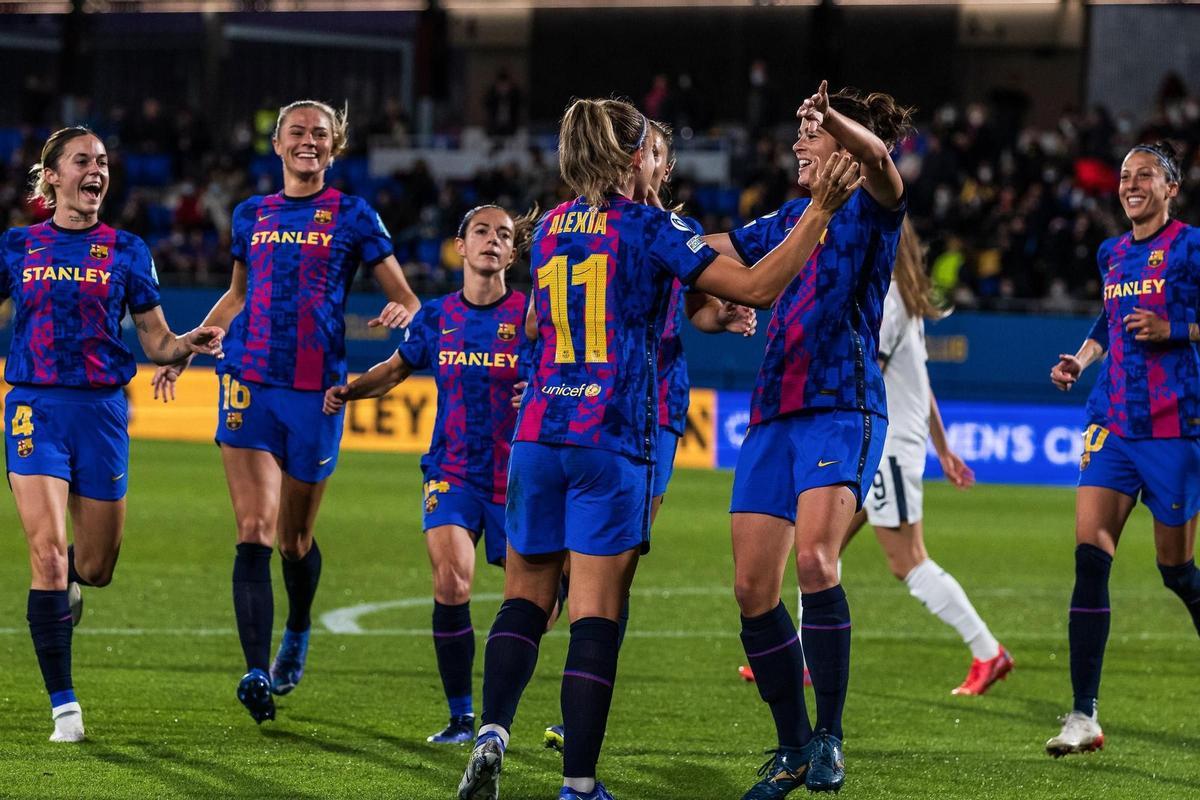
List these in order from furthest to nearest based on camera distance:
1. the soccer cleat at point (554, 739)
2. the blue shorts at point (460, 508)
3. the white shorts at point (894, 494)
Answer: the white shorts at point (894, 494) < the blue shorts at point (460, 508) < the soccer cleat at point (554, 739)

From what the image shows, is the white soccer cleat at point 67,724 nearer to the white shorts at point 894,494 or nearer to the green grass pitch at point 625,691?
the green grass pitch at point 625,691

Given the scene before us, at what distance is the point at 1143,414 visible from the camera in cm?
675

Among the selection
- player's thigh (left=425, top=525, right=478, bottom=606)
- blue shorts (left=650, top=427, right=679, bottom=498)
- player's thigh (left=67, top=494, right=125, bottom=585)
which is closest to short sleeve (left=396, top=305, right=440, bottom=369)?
player's thigh (left=425, top=525, right=478, bottom=606)

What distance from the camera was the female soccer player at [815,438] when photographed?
A: 17.7 feet

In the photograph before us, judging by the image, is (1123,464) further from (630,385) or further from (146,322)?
(146,322)

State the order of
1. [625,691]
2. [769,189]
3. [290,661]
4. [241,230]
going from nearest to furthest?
[241,230] → [290,661] → [625,691] → [769,189]

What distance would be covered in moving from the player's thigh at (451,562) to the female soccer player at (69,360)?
1067mm

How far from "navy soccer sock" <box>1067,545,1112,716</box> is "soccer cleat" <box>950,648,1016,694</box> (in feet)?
4.88

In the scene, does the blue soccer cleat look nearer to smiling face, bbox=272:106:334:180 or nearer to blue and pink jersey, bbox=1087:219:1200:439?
blue and pink jersey, bbox=1087:219:1200:439

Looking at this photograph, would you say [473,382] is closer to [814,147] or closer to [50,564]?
[50,564]

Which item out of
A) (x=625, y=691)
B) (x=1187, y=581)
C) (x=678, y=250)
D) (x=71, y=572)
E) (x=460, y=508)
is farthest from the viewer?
(x=625, y=691)

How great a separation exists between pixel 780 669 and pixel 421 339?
7.38ft

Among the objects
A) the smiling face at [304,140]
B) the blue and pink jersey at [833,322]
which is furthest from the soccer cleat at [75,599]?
the blue and pink jersey at [833,322]

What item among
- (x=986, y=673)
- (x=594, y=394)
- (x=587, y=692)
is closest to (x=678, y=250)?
(x=594, y=394)
